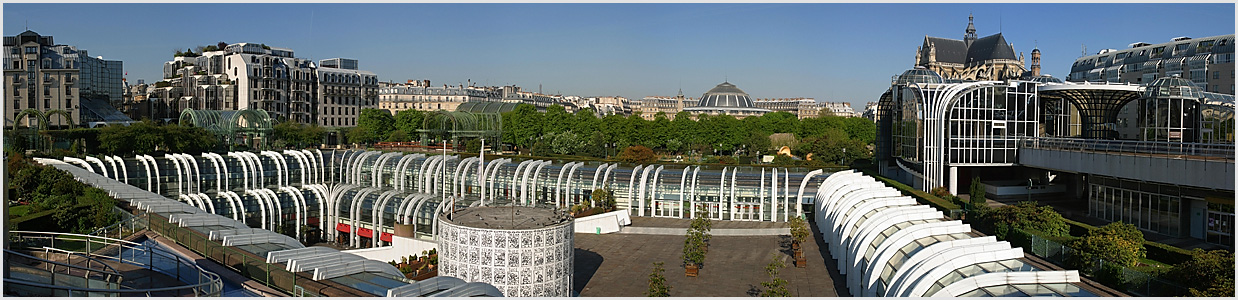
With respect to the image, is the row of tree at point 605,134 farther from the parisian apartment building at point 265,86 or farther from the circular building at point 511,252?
the circular building at point 511,252

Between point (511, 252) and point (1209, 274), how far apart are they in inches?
644

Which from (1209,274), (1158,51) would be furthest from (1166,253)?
(1158,51)

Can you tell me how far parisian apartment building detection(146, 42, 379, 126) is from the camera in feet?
304

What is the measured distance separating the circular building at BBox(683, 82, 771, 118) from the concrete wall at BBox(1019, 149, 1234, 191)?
137 m

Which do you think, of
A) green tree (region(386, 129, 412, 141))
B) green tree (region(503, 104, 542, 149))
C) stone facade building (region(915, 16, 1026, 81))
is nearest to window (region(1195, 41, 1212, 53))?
stone facade building (region(915, 16, 1026, 81))

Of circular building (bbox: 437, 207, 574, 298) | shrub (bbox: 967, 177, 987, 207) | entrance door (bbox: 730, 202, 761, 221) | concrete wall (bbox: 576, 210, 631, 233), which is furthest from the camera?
entrance door (bbox: 730, 202, 761, 221)

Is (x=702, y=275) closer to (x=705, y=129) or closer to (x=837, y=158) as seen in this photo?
(x=837, y=158)

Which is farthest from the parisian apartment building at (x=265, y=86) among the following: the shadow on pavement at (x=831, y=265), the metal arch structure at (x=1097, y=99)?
the metal arch structure at (x=1097, y=99)

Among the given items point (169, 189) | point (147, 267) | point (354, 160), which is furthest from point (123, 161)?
point (147, 267)

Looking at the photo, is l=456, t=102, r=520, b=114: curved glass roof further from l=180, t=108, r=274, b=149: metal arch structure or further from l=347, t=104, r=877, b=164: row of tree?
l=180, t=108, r=274, b=149: metal arch structure

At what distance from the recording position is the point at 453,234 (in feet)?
77.0

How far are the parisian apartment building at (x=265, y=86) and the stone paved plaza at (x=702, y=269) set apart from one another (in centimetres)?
6801

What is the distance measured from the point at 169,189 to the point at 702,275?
33784 millimetres

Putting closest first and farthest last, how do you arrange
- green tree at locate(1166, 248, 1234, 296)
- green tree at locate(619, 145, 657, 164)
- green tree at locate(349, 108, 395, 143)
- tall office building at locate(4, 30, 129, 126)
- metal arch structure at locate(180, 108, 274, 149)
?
green tree at locate(1166, 248, 1234, 296)
metal arch structure at locate(180, 108, 274, 149)
green tree at locate(619, 145, 657, 164)
tall office building at locate(4, 30, 129, 126)
green tree at locate(349, 108, 395, 143)
